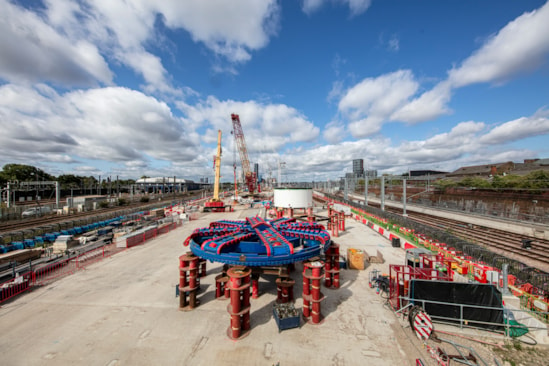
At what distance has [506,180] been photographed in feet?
172

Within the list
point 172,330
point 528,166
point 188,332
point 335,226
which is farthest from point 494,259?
point 528,166

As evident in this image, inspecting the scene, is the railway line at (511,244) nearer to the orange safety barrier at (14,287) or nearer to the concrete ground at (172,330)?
the concrete ground at (172,330)

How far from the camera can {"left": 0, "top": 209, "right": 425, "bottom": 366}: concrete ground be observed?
29.1ft

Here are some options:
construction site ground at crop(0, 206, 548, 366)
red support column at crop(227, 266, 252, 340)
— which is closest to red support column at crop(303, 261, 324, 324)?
construction site ground at crop(0, 206, 548, 366)

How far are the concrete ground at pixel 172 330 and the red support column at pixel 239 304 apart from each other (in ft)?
1.42

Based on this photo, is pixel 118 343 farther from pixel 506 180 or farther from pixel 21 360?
pixel 506 180

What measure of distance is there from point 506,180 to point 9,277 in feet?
287

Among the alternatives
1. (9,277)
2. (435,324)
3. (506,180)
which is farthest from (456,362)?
(506,180)

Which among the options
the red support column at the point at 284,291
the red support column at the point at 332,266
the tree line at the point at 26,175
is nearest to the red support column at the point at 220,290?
the red support column at the point at 284,291

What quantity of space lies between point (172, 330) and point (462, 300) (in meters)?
15.2

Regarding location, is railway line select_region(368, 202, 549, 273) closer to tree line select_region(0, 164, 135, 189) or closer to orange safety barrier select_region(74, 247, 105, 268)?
orange safety barrier select_region(74, 247, 105, 268)

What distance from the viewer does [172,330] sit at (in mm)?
10562

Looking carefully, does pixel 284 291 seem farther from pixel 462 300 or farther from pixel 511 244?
pixel 511 244

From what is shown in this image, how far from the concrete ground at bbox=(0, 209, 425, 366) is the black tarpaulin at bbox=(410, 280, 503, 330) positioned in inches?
83.6
